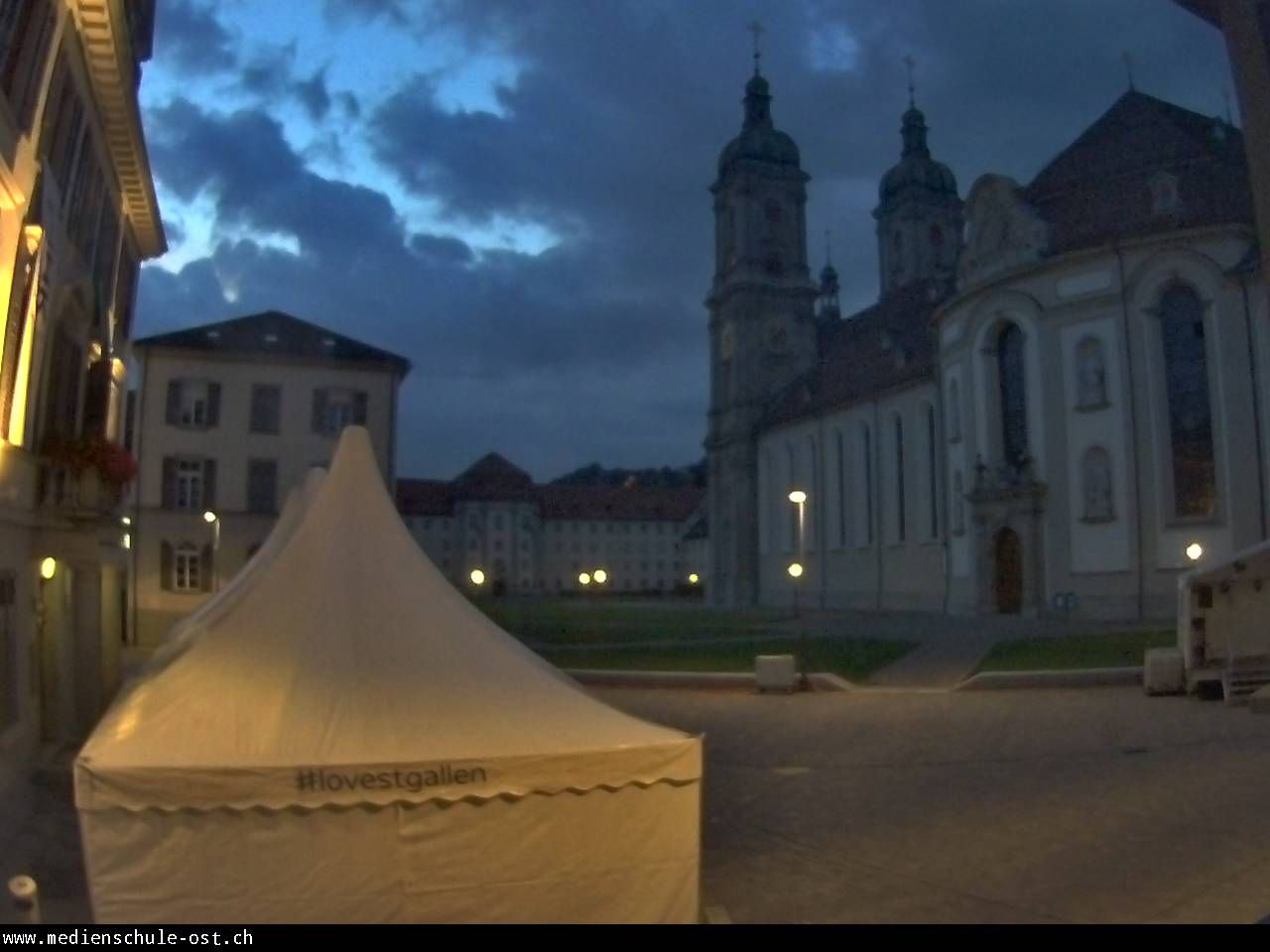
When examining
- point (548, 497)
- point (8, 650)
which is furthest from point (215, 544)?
point (548, 497)

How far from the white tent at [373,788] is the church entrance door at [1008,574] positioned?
3450 cm

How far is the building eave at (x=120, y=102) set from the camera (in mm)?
12414

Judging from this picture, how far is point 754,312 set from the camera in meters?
66.2

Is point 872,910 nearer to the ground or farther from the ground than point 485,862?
nearer to the ground

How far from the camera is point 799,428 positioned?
201ft

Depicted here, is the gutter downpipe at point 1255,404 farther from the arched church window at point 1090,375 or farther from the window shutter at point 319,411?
the window shutter at point 319,411

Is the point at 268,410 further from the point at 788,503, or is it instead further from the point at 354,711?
the point at 788,503

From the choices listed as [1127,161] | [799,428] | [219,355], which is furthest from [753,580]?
[219,355]

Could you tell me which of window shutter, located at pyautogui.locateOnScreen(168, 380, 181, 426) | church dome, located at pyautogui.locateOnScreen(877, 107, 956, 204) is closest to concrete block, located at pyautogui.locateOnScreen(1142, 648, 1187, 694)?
window shutter, located at pyautogui.locateOnScreen(168, 380, 181, 426)

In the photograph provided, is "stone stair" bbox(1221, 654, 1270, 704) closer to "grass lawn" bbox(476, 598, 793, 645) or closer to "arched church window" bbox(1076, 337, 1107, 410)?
"grass lawn" bbox(476, 598, 793, 645)

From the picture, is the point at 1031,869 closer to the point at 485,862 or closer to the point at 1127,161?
the point at 485,862

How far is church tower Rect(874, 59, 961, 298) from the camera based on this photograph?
239 feet

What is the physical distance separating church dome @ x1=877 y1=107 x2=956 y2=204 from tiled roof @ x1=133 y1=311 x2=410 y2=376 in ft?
156

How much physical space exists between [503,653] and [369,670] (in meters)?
0.97
